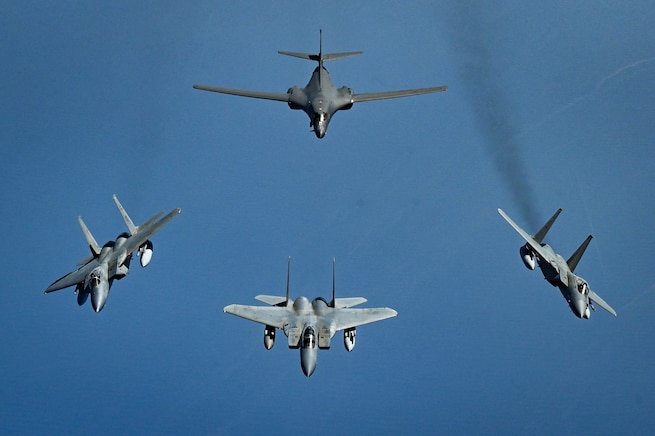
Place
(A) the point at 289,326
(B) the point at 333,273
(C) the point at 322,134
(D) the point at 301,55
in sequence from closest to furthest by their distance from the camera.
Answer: (A) the point at 289,326 < (B) the point at 333,273 < (C) the point at 322,134 < (D) the point at 301,55

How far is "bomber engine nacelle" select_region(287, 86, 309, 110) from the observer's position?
3385 cm

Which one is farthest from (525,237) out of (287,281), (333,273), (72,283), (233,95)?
(72,283)

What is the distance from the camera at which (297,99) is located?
1341 inches

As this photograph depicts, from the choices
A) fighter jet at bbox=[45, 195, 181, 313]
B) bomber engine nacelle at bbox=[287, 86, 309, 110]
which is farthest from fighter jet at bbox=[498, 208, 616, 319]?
fighter jet at bbox=[45, 195, 181, 313]

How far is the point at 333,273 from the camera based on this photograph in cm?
2992

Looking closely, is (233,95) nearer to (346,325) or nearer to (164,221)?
(164,221)

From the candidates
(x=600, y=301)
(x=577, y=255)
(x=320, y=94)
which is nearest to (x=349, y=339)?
(x=577, y=255)

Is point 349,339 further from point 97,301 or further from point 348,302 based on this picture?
point 97,301

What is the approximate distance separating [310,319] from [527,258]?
12.4 meters

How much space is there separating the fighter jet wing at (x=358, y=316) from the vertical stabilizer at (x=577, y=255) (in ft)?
32.2

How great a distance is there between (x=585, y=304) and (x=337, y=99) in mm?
17309

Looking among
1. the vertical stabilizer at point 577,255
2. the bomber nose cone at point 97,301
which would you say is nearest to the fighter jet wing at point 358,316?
the vertical stabilizer at point 577,255

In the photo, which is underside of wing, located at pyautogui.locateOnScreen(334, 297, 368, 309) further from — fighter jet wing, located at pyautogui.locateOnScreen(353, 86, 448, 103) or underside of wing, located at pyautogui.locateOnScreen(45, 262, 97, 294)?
underside of wing, located at pyautogui.locateOnScreen(45, 262, 97, 294)

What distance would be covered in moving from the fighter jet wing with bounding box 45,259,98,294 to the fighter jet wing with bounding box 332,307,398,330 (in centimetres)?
1240
